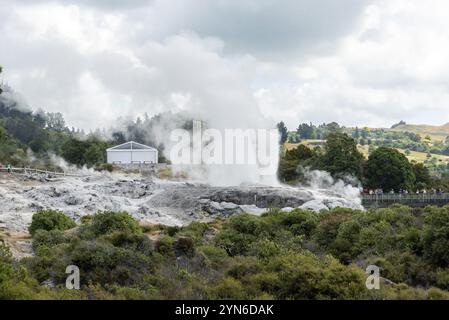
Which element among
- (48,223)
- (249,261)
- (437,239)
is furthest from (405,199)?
(249,261)

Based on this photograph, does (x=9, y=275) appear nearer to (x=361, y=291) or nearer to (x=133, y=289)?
(x=133, y=289)

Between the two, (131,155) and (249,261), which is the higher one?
(131,155)

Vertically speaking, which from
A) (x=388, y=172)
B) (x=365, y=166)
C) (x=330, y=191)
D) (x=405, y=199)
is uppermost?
(x=365, y=166)

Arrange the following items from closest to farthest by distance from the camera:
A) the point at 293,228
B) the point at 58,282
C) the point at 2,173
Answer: the point at 58,282, the point at 293,228, the point at 2,173

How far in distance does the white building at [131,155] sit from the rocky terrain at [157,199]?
30141mm

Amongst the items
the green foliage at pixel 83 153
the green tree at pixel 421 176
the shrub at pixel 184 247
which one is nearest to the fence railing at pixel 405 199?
the green tree at pixel 421 176

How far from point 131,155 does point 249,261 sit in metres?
72.2

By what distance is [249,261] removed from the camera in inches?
936

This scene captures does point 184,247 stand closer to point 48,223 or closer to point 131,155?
point 48,223

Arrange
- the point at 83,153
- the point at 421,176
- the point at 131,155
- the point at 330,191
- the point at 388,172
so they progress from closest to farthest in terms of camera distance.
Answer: the point at 330,191 → the point at 388,172 → the point at 421,176 → the point at 83,153 → the point at 131,155

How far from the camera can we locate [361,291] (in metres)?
19.9
